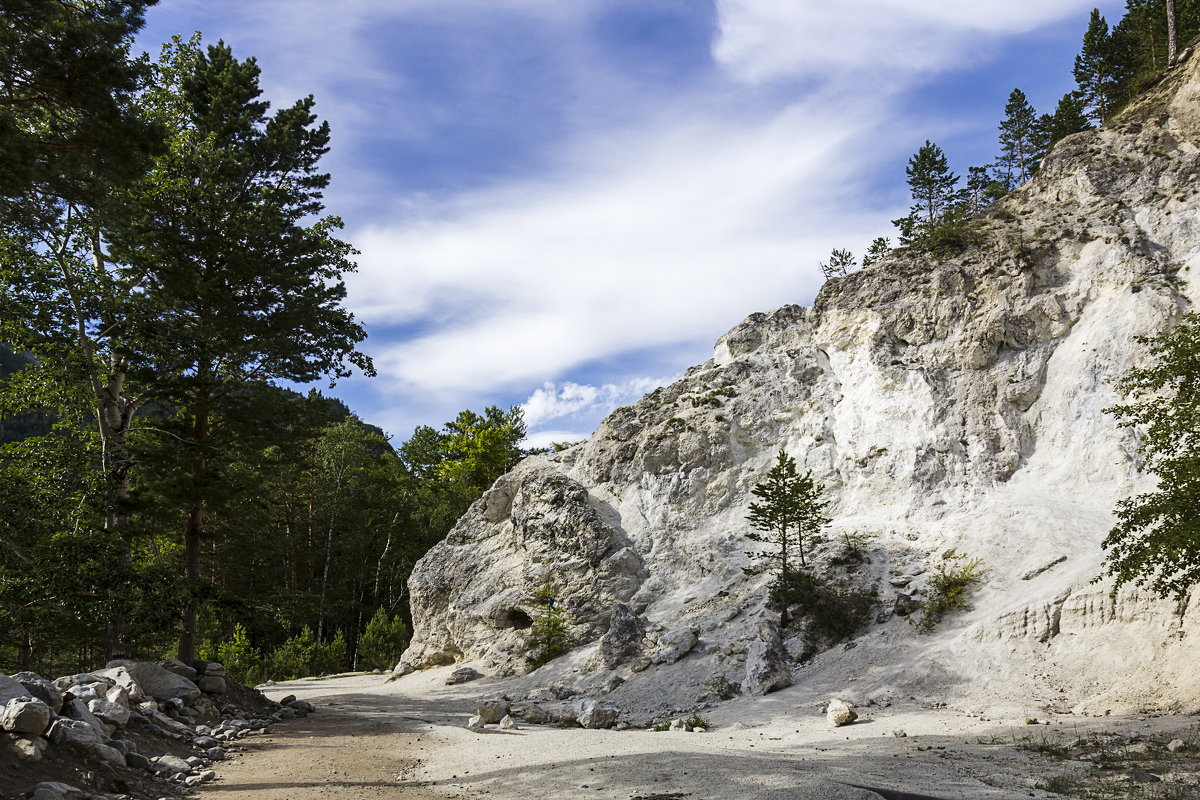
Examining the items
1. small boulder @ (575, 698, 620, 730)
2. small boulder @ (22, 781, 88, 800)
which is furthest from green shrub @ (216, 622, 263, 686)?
small boulder @ (22, 781, 88, 800)

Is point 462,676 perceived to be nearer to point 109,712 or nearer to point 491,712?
point 491,712

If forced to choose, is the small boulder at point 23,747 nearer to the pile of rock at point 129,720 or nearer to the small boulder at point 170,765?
the pile of rock at point 129,720

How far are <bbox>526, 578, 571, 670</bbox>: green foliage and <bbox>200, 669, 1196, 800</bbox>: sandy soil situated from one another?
365 inches

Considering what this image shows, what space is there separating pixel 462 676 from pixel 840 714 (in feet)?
57.5

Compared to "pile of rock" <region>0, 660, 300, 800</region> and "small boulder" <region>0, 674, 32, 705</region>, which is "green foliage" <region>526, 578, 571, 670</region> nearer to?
"pile of rock" <region>0, 660, 300, 800</region>

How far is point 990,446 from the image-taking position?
25.1 m

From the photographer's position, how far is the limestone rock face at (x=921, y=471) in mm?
17906

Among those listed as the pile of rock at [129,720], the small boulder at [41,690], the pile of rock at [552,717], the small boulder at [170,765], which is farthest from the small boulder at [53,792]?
the pile of rock at [552,717]

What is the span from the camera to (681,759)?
10203 millimetres

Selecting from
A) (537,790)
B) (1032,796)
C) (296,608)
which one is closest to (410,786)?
(537,790)

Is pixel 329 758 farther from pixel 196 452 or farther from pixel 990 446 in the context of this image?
pixel 990 446

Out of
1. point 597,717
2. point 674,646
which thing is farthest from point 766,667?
point 597,717

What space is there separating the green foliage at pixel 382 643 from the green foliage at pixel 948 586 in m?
27.2

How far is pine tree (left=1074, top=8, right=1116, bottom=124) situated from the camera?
4000 centimetres
